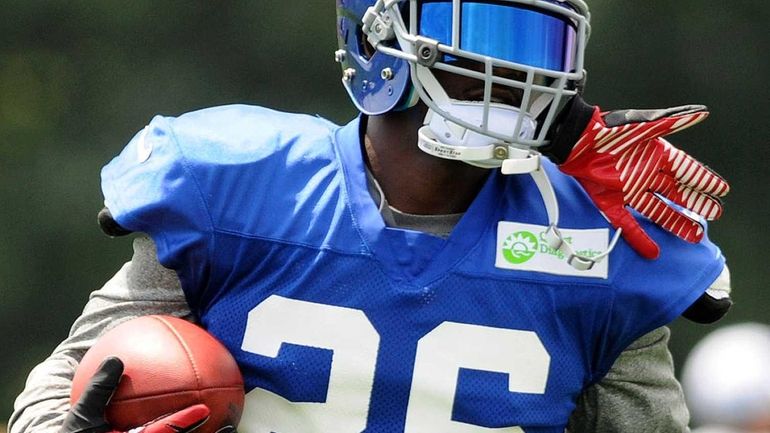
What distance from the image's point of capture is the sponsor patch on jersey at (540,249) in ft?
10.1

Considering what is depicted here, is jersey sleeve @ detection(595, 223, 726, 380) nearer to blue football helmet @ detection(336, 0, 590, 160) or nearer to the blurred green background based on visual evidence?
blue football helmet @ detection(336, 0, 590, 160)

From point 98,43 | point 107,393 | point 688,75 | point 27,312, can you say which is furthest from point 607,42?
point 107,393

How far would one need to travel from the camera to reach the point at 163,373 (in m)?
2.87

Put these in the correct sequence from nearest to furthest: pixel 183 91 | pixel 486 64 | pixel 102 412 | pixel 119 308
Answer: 1. pixel 102 412
2. pixel 486 64
3. pixel 119 308
4. pixel 183 91

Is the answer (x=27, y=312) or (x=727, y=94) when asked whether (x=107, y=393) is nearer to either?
(x=27, y=312)

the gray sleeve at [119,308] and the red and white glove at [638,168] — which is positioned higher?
the red and white glove at [638,168]

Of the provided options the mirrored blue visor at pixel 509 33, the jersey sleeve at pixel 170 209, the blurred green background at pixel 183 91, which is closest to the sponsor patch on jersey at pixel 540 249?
the mirrored blue visor at pixel 509 33

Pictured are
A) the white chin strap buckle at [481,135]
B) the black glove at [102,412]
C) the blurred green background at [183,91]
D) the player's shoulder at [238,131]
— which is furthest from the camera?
the blurred green background at [183,91]

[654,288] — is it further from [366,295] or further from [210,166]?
[210,166]

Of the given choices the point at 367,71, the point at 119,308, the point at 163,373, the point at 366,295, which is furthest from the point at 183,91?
the point at 163,373

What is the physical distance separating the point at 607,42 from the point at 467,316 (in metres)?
5.95

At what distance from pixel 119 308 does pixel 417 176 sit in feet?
1.92

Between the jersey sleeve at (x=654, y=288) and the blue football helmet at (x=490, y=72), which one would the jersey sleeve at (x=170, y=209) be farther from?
the jersey sleeve at (x=654, y=288)

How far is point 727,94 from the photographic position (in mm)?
9023
